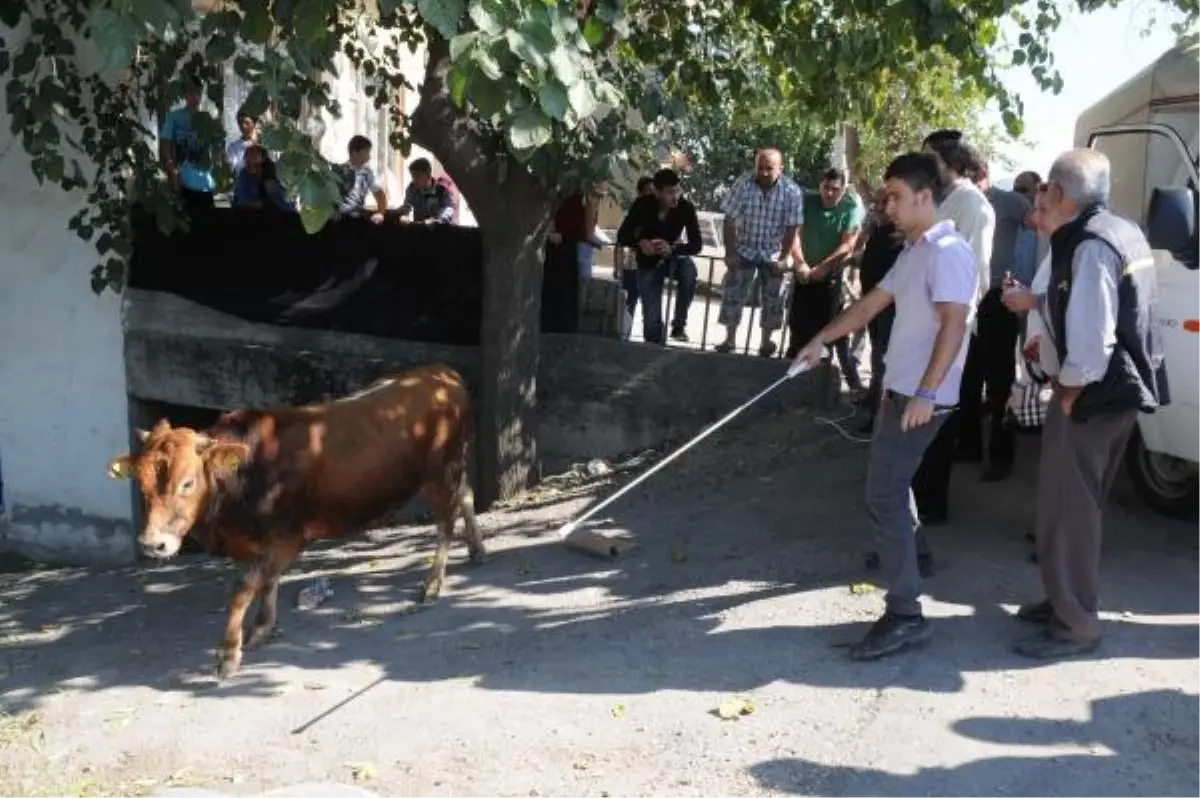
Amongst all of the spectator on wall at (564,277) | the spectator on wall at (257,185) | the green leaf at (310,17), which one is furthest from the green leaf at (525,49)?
the spectator on wall at (257,185)

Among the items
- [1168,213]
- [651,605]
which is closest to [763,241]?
[651,605]

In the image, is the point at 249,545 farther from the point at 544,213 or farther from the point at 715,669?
the point at 544,213

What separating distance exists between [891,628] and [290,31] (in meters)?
3.45

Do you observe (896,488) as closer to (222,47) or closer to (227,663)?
(227,663)

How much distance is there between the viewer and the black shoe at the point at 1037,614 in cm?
523

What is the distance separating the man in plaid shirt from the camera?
8930 mm

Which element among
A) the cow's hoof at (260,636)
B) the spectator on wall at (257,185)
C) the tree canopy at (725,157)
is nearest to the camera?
the cow's hoof at (260,636)

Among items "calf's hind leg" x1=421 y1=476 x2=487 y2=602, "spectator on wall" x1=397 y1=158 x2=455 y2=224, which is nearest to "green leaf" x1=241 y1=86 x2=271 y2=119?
"calf's hind leg" x1=421 y1=476 x2=487 y2=602

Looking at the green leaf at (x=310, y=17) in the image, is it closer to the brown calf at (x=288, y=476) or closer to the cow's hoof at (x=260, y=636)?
the brown calf at (x=288, y=476)

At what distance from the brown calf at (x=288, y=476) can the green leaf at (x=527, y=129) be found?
2298 mm

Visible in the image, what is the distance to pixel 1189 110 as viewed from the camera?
6203 millimetres

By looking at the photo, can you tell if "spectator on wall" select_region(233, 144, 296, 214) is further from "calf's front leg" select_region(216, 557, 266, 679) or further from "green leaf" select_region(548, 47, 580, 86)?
"green leaf" select_region(548, 47, 580, 86)

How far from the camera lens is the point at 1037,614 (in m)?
5.25

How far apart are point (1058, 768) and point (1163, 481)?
9.48 ft
